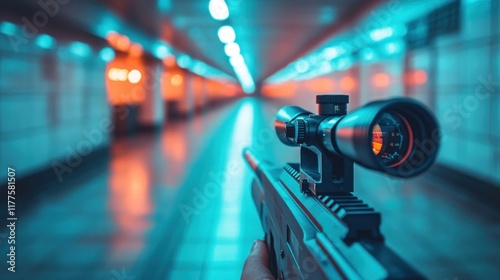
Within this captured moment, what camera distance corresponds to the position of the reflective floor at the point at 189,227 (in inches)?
143

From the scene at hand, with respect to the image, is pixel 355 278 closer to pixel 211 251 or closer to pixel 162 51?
pixel 211 251

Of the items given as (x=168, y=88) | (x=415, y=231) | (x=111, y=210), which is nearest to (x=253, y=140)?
(x=111, y=210)

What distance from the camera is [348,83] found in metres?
12.4

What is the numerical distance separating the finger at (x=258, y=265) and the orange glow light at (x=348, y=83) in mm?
10600

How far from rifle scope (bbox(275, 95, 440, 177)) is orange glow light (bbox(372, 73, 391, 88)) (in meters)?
10.2

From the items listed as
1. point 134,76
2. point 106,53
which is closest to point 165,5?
point 106,53

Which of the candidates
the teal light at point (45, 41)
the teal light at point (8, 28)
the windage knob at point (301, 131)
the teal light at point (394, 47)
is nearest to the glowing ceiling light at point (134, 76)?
the teal light at point (45, 41)

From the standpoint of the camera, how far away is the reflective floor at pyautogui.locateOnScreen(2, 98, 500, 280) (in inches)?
143

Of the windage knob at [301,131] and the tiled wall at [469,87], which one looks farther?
the tiled wall at [469,87]

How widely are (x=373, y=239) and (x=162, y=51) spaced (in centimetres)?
1546

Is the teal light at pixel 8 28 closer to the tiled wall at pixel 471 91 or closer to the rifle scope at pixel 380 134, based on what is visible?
the rifle scope at pixel 380 134

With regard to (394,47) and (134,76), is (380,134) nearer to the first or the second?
(394,47)

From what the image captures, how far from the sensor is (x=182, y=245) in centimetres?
414

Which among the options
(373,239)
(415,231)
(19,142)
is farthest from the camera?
(19,142)
